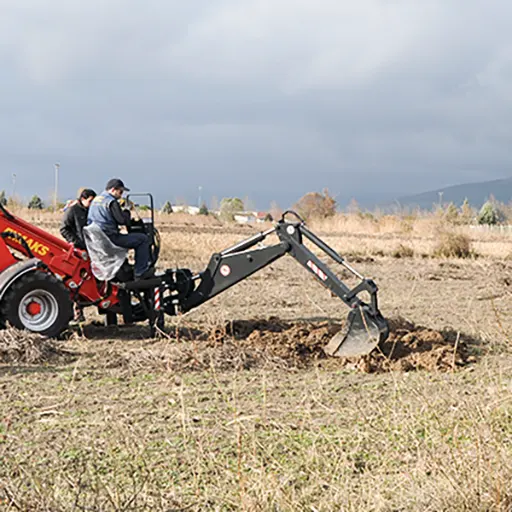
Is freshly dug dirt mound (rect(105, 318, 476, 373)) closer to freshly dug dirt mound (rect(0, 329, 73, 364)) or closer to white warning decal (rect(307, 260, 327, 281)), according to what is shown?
freshly dug dirt mound (rect(0, 329, 73, 364))

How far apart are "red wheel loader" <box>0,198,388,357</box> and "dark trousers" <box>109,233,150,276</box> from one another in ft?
0.53

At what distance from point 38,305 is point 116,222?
145 cm

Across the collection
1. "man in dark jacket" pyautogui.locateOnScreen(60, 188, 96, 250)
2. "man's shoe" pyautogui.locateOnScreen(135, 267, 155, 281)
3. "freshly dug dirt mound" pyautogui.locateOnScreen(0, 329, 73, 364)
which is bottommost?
"freshly dug dirt mound" pyautogui.locateOnScreen(0, 329, 73, 364)

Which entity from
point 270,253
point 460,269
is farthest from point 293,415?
point 460,269

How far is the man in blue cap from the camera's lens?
10.2m

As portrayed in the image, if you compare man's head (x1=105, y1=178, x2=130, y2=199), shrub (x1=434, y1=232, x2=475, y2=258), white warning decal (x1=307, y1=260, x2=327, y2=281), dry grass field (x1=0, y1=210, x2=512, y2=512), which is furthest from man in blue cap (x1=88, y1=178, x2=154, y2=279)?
shrub (x1=434, y1=232, x2=475, y2=258)

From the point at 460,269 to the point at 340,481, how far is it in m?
16.5

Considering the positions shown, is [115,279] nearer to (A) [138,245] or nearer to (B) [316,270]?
(A) [138,245]

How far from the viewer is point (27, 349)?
9.01 m

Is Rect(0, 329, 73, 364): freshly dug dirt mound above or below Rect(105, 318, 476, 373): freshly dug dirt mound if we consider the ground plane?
above

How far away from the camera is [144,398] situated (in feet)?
24.5

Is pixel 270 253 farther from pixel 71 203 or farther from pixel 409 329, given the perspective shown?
pixel 71 203

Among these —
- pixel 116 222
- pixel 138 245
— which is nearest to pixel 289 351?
pixel 138 245

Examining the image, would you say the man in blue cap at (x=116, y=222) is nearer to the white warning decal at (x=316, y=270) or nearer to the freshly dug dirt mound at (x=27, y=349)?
the freshly dug dirt mound at (x=27, y=349)
